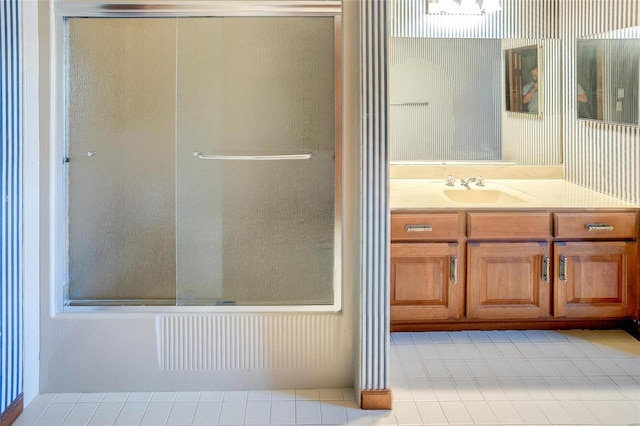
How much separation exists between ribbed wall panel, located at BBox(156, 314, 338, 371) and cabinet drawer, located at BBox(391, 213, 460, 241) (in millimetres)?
800

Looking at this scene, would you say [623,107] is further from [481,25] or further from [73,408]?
[73,408]

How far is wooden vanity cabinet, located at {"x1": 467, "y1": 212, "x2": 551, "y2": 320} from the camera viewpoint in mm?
3668

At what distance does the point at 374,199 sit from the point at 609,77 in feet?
6.26

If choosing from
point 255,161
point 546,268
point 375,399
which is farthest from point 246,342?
point 546,268

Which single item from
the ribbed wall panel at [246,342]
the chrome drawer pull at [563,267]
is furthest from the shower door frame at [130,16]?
the chrome drawer pull at [563,267]

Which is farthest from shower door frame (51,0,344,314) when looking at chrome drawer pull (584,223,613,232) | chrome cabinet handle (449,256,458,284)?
chrome drawer pull (584,223,613,232)

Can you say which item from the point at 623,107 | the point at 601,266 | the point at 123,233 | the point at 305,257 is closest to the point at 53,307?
the point at 123,233

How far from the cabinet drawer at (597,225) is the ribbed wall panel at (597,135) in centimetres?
15

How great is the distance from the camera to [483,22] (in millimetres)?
4234

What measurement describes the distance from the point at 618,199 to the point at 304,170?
1.94 metres

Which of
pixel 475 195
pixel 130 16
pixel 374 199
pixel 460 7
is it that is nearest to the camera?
pixel 374 199

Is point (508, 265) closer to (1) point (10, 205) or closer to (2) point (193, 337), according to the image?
(2) point (193, 337)

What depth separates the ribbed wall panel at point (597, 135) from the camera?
3729 mm

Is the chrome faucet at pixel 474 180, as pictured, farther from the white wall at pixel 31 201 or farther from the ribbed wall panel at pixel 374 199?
the white wall at pixel 31 201
